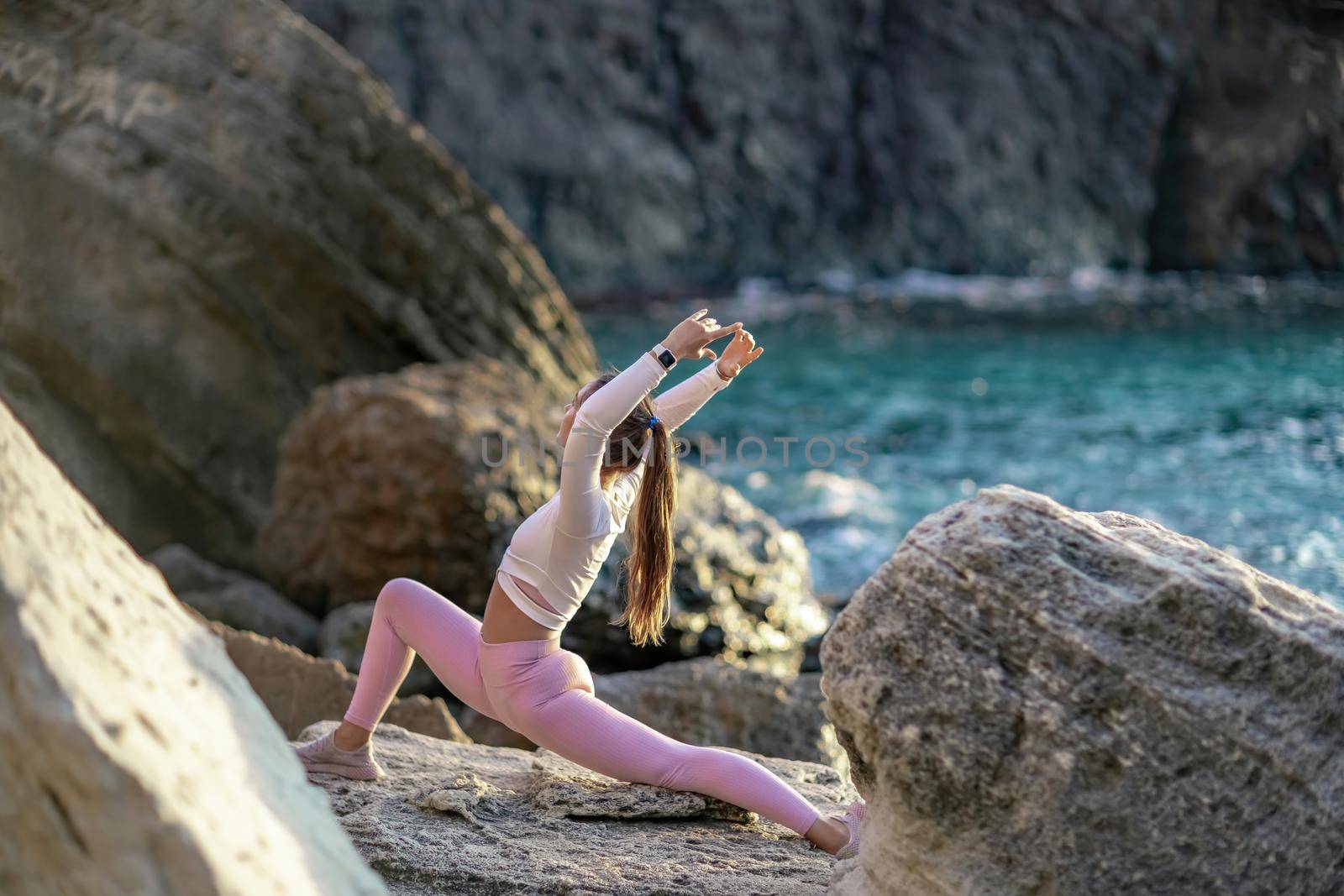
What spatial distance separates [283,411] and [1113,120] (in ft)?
59.8

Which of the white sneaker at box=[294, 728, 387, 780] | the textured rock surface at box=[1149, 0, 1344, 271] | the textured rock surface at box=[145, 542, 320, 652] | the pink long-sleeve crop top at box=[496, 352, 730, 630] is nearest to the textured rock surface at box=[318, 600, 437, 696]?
the textured rock surface at box=[145, 542, 320, 652]

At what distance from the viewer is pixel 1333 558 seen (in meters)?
7.09

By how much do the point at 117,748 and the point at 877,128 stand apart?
20870mm

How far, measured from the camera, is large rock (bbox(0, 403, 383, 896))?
140 cm

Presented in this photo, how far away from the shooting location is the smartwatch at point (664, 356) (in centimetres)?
260

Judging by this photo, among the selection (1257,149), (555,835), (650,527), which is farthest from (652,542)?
(1257,149)

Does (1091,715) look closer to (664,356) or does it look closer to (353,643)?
(664,356)

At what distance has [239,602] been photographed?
5.27 metres

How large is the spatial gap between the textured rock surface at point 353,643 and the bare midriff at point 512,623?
2121 millimetres

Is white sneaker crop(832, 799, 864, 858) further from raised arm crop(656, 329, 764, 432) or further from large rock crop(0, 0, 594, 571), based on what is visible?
large rock crop(0, 0, 594, 571)

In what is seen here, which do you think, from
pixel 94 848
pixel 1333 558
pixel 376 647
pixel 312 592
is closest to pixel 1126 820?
pixel 94 848

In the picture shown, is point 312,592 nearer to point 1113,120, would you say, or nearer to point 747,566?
point 747,566

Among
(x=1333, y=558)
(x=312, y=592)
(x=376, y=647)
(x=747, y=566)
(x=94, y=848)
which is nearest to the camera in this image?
(x=94, y=848)

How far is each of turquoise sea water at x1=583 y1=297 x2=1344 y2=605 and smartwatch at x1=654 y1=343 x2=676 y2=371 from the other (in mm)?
4021
